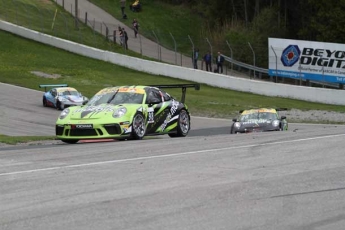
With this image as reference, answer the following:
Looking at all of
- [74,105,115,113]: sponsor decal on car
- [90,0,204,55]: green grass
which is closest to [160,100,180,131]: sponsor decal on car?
[74,105,115,113]: sponsor decal on car

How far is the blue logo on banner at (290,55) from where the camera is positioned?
44.3m

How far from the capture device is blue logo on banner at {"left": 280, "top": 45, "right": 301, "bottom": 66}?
44.3 m

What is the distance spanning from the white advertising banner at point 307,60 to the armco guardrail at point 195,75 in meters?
2.42

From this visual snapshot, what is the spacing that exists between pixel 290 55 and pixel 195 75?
6001 mm

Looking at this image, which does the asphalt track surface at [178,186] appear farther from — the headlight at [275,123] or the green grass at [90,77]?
the green grass at [90,77]

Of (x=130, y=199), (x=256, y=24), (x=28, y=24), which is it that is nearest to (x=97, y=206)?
(x=130, y=199)

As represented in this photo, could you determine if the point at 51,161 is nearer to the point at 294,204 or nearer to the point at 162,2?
the point at 294,204

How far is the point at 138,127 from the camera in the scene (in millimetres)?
17078

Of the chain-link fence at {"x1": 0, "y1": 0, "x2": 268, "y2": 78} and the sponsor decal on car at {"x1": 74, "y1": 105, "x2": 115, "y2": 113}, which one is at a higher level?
the chain-link fence at {"x1": 0, "y1": 0, "x2": 268, "y2": 78}

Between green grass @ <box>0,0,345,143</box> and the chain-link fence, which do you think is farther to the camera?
the chain-link fence

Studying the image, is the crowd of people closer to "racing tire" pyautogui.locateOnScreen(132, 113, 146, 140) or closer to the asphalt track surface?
"racing tire" pyautogui.locateOnScreen(132, 113, 146, 140)

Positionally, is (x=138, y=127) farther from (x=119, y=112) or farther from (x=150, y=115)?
(x=150, y=115)

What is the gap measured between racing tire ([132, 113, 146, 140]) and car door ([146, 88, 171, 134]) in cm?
43

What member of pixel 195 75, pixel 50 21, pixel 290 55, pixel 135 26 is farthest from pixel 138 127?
pixel 50 21
